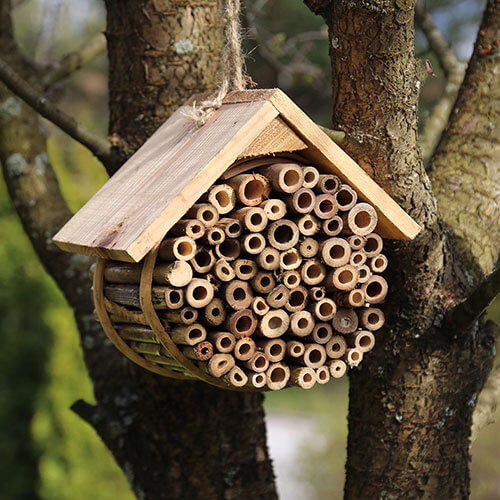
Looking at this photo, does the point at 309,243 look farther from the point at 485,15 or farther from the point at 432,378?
the point at 485,15

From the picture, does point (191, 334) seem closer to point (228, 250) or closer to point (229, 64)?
point (228, 250)

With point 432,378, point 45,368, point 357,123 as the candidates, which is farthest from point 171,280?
point 45,368

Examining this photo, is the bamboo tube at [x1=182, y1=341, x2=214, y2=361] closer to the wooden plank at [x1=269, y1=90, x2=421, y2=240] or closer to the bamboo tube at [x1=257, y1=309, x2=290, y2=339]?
the bamboo tube at [x1=257, y1=309, x2=290, y2=339]

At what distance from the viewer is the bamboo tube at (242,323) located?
1361 millimetres

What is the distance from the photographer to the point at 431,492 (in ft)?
5.96

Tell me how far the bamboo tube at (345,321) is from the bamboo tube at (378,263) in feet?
0.34

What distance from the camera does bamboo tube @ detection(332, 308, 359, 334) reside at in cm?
146

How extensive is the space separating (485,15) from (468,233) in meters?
0.66

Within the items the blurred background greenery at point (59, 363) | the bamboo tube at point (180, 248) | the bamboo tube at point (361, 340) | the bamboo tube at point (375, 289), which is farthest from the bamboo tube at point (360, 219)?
the blurred background greenery at point (59, 363)

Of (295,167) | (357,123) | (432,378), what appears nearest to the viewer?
(295,167)

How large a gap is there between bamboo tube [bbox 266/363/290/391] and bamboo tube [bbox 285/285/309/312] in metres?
0.12

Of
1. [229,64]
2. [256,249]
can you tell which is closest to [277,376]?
[256,249]

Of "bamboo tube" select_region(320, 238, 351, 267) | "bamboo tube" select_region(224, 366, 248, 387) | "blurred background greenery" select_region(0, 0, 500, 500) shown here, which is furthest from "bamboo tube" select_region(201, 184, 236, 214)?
"blurred background greenery" select_region(0, 0, 500, 500)

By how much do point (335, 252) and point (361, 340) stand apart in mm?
202
